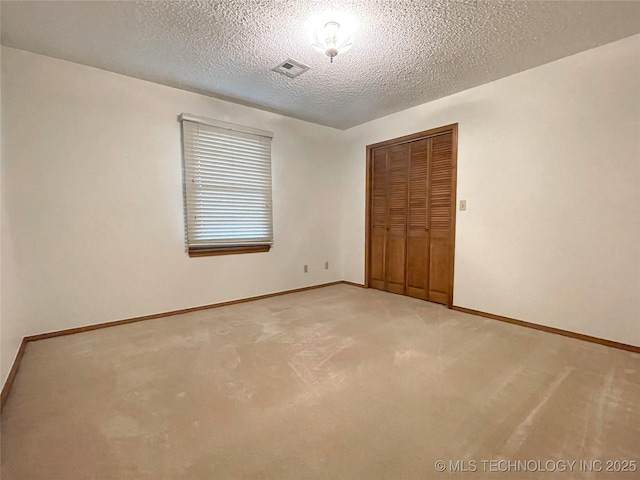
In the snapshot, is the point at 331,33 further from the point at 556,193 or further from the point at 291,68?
the point at 556,193

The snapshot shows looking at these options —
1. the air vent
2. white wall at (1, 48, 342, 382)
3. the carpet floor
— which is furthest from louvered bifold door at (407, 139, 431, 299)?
white wall at (1, 48, 342, 382)

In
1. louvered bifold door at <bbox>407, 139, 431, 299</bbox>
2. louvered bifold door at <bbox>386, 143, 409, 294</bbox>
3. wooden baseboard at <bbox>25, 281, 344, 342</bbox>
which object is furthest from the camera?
louvered bifold door at <bbox>386, 143, 409, 294</bbox>

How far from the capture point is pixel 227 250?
3752 millimetres

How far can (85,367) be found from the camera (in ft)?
7.11

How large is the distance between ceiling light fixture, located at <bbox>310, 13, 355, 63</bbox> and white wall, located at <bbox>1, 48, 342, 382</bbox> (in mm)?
1781

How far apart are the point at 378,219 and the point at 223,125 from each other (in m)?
2.47

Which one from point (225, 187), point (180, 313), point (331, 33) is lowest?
point (180, 313)

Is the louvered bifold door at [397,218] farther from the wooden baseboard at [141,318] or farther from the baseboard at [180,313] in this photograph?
the wooden baseboard at [141,318]

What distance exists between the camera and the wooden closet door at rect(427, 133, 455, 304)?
3596 millimetres

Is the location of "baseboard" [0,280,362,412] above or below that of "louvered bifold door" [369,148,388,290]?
below

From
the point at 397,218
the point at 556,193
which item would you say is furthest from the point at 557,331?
the point at 397,218

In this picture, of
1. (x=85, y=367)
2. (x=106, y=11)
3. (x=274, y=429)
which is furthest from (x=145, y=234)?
(x=274, y=429)

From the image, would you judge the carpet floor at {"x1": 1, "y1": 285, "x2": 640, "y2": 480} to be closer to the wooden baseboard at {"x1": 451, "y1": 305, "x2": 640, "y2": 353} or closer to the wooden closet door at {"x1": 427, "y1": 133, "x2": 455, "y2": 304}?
the wooden baseboard at {"x1": 451, "y1": 305, "x2": 640, "y2": 353}

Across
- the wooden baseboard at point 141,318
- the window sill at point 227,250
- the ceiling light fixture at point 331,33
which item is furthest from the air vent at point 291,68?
the wooden baseboard at point 141,318
